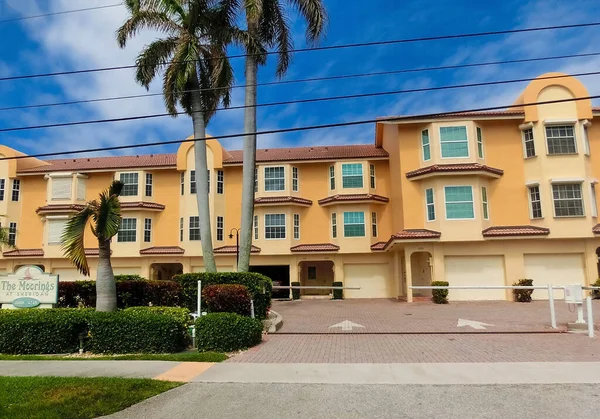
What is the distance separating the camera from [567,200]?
23766 mm

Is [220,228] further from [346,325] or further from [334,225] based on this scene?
[346,325]

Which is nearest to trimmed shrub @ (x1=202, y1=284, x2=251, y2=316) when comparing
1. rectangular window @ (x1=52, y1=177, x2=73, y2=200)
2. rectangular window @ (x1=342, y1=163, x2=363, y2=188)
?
rectangular window @ (x1=342, y1=163, x2=363, y2=188)

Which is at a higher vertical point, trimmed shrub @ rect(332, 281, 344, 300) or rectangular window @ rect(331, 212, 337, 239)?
rectangular window @ rect(331, 212, 337, 239)

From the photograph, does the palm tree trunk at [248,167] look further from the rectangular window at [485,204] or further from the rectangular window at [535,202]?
the rectangular window at [535,202]

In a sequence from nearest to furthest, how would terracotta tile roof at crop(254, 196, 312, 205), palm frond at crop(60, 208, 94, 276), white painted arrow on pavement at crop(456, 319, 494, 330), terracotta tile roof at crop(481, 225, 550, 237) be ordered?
palm frond at crop(60, 208, 94, 276)
white painted arrow on pavement at crop(456, 319, 494, 330)
terracotta tile roof at crop(481, 225, 550, 237)
terracotta tile roof at crop(254, 196, 312, 205)

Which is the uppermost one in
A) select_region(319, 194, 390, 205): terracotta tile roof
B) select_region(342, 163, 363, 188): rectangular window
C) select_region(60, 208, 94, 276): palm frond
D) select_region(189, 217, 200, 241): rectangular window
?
select_region(342, 163, 363, 188): rectangular window

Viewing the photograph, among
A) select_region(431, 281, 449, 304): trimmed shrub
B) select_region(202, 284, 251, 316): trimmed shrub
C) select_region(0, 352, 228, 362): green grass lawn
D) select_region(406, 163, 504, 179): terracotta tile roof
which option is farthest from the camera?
select_region(406, 163, 504, 179): terracotta tile roof

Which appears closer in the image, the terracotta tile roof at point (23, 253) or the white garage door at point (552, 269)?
the white garage door at point (552, 269)

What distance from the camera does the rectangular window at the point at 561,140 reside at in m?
24.1

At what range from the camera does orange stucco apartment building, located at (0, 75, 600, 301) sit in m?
23.8

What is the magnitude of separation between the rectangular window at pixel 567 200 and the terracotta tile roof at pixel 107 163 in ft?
77.9

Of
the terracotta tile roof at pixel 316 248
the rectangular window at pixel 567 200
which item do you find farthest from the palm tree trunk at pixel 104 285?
the rectangular window at pixel 567 200

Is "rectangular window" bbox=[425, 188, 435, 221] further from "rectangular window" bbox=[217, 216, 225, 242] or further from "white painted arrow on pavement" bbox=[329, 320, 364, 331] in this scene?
"rectangular window" bbox=[217, 216, 225, 242]

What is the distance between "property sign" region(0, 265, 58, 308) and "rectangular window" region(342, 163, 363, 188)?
19.3 meters
